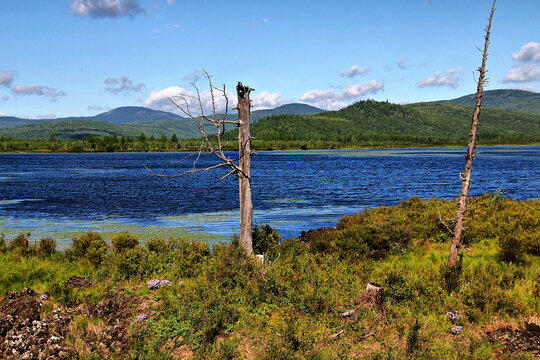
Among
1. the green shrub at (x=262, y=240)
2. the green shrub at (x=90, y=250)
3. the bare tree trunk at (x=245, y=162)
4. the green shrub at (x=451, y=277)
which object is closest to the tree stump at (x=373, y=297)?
the green shrub at (x=451, y=277)

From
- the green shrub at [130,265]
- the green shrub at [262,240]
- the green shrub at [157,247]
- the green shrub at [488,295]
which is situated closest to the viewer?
the green shrub at [488,295]

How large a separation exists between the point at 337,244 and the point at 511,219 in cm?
774

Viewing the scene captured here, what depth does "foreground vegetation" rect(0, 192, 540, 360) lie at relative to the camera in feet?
25.0

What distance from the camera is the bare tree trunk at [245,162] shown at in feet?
40.1

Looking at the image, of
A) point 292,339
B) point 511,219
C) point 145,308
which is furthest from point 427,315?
point 511,219

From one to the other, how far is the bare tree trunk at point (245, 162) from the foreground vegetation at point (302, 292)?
564mm

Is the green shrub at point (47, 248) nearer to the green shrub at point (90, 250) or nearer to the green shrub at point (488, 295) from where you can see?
the green shrub at point (90, 250)

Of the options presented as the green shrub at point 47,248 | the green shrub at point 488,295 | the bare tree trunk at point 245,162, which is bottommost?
the green shrub at point 47,248

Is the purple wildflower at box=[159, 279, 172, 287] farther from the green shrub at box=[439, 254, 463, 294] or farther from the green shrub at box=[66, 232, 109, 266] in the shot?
the green shrub at box=[439, 254, 463, 294]

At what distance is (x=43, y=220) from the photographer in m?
28.0

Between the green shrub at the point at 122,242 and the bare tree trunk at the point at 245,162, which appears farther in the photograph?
the green shrub at the point at 122,242

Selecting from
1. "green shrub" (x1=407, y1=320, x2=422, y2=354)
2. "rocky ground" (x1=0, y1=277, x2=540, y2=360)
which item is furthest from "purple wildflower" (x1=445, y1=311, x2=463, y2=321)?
"green shrub" (x1=407, y1=320, x2=422, y2=354)

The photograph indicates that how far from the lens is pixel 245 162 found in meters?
12.3

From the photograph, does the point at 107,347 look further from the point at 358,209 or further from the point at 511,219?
the point at 358,209
